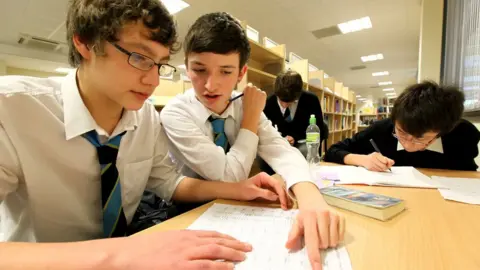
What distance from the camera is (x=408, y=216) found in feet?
2.17

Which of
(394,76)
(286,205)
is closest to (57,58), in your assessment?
(286,205)

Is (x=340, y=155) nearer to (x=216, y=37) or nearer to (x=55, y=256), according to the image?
(x=216, y=37)

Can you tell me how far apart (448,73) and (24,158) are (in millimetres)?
3194

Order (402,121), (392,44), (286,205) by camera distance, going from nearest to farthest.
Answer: (286,205) < (402,121) < (392,44)

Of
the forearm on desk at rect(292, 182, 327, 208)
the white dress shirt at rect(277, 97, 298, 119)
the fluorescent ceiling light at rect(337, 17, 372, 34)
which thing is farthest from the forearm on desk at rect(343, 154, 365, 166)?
the fluorescent ceiling light at rect(337, 17, 372, 34)

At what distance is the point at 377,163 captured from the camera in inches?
45.1

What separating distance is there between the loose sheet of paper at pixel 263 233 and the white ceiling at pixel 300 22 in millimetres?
2860

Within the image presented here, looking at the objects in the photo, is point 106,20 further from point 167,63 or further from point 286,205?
point 286,205

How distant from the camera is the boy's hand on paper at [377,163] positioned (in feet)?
3.69

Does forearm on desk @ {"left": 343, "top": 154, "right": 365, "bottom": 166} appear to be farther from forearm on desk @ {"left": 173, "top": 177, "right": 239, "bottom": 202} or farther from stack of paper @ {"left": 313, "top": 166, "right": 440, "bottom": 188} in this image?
forearm on desk @ {"left": 173, "top": 177, "right": 239, "bottom": 202}

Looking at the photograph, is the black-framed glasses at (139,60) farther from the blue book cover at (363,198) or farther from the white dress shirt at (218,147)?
the blue book cover at (363,198)

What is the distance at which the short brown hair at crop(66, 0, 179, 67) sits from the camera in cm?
66

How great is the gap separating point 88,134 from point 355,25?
5.32 m

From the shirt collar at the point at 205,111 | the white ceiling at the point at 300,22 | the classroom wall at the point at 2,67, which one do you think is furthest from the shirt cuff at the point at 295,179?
the classroom wall at the point at 2,67
